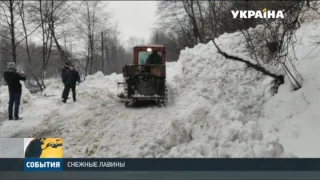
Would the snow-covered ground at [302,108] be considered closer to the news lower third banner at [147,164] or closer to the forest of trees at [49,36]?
the news lower third banner at [147,164]

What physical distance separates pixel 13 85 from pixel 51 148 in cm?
135

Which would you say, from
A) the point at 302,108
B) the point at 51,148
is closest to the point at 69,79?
the point at 51,148

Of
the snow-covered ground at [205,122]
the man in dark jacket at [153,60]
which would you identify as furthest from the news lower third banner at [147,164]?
the man in dark jacket at [153,60]

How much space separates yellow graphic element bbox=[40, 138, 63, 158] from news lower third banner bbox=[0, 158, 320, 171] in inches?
1.8

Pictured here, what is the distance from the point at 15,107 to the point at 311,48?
12.7ft

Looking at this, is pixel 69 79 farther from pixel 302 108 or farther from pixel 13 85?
pixel 302 108

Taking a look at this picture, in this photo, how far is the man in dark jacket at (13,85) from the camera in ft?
13.5

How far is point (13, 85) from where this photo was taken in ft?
14.3

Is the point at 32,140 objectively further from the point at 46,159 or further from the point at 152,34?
the point at 152,34

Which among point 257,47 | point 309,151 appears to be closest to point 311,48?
point 257,47

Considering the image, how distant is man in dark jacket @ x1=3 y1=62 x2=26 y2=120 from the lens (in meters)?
4.13

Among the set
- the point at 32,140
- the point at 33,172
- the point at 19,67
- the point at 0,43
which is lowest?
the point at 33,172

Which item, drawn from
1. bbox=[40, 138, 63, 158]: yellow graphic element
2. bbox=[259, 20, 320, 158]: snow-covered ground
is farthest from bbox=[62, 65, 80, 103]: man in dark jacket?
bbox=[259, 20, 320, 158]: snow-covered ground

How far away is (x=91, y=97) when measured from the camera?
269 inches
